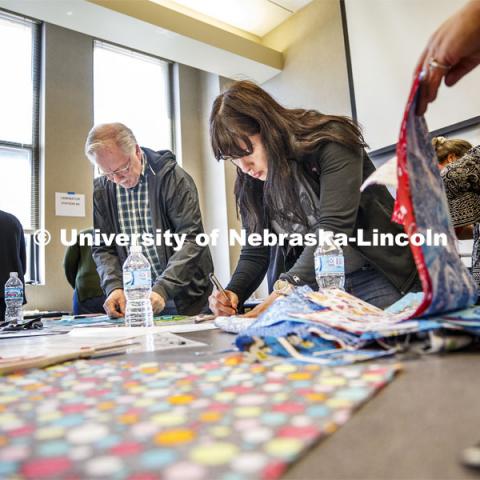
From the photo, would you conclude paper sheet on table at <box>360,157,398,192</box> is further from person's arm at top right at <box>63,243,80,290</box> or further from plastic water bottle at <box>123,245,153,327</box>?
person's arm at top right at <box>63,243,80,290</box>

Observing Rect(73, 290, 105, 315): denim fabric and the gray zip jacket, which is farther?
Rect(73, 290, 105, 315): denim fabric

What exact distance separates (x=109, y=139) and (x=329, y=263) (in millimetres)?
1140

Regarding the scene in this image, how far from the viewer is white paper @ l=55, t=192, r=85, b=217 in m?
3.62

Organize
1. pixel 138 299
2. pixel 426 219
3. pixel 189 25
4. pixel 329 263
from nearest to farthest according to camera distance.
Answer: pixel 426 219 < pixel 329 263 < pixel 138 299 < pixel 189 25

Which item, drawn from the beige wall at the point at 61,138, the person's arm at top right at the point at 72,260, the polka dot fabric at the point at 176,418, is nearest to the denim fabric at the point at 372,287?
the polka dot fabric at the point at 176,418

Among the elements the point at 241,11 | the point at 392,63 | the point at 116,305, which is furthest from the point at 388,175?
the point at 241,11

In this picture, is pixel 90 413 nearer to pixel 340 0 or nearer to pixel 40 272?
pixel 40 272

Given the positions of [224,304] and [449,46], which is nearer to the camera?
[449,46]

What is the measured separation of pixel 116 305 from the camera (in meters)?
1.58

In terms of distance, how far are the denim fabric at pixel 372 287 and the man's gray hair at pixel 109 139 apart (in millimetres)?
1089

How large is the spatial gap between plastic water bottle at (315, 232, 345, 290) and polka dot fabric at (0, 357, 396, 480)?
1.89 feet

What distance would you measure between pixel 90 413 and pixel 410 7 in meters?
3.30

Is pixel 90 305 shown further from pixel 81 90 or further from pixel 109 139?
pixel 81 90

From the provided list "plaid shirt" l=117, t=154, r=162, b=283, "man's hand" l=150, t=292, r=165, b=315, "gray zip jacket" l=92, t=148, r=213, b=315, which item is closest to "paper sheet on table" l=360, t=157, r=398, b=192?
"man's hand" l=150, t=292, r=165, b=315
